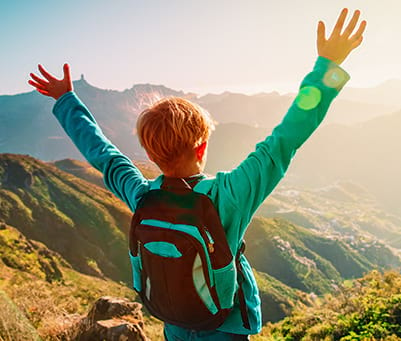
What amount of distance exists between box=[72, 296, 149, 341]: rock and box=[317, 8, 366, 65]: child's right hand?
14.6ft

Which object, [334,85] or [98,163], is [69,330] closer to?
[98,163]

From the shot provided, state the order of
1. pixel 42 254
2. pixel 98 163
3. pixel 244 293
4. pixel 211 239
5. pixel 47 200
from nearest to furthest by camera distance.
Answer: pixel 211 239 < pixel 244 293 < pixel 98 163 < pixel 42 254 < pixel 47 200

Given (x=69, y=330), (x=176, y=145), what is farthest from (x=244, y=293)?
(x=69, y=330)

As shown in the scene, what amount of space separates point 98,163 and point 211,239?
3.03 feet

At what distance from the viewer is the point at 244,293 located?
4.99 feet

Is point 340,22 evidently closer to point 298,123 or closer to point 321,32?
point 321,32

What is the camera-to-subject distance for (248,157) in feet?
4.03

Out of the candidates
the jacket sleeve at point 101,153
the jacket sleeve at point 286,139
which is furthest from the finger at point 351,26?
the jacket sleeve at point 101,153

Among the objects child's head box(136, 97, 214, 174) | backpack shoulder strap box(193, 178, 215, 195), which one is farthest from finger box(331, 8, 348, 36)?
backpack shoulder strap box(193, 178, 215, 195)

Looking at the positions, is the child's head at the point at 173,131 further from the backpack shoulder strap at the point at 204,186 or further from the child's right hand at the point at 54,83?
the child's right hand at the point at 54,83

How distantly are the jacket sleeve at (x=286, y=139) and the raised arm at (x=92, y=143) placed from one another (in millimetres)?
644

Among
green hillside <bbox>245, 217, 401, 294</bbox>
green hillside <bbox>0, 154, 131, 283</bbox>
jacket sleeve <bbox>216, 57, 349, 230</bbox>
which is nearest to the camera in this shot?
jacket sleeve <bbox>216, 57, 349, 230</bbox>

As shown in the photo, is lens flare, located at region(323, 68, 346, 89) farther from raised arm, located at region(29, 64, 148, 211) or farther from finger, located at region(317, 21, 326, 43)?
raised arm, located at region(29, 64, 148, 211)

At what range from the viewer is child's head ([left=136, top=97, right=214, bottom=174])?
1.34 meters
